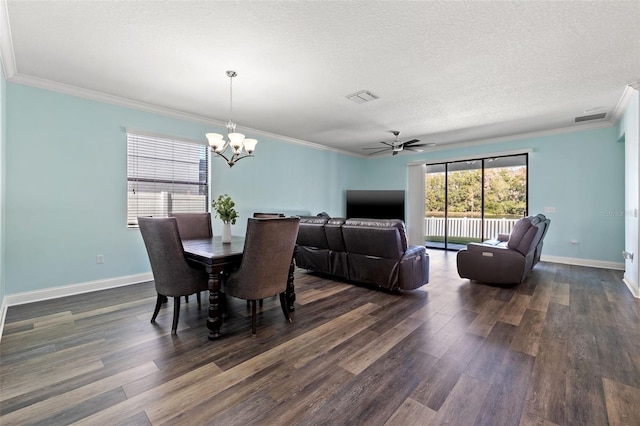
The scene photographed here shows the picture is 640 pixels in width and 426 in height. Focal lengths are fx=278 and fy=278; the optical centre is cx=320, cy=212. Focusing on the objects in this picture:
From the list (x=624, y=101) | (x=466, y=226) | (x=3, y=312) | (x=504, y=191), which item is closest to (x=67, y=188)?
(x=3, y=312)

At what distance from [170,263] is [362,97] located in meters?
3.13

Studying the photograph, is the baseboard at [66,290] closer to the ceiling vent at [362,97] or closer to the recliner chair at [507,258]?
the ceiling vent at [362,97]

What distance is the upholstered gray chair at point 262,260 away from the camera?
2.32 m

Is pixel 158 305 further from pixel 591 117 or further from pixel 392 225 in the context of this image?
pixel 591 117

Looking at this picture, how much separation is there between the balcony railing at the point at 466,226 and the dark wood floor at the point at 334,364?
385 cm

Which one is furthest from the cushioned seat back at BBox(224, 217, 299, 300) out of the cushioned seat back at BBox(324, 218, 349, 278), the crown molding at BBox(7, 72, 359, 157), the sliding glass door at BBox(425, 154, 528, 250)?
the sliding glass door at BBox(425, 154, 528, 250)

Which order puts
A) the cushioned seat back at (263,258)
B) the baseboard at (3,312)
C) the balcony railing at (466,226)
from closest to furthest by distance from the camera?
the cushioned seat back at (263,258) < the baseboard at (3,312) < the balcony railing at (466,226)

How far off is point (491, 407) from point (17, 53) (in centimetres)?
487

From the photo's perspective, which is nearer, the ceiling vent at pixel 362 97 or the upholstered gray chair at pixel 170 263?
the upholstered gray chair at pixel 170 263

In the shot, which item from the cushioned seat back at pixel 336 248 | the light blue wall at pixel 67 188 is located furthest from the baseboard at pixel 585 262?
the light blue wall at pixel 67 188

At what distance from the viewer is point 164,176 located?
4.41 m

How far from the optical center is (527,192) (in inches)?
232

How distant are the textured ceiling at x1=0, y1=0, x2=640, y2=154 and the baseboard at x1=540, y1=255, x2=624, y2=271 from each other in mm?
2618

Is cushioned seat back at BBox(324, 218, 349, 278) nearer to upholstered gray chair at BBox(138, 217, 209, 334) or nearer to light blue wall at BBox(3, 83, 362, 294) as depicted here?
upholstered gray chair at BBox(138, 217, 209, 334)
